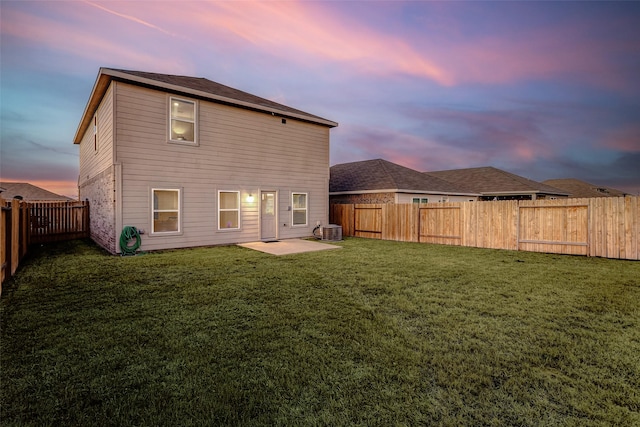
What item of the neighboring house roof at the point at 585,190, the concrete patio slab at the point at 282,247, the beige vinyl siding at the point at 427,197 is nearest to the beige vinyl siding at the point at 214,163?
the concrete patio slab at the point at 282,247

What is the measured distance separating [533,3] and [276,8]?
10.1 meters

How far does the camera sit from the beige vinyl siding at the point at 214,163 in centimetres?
932

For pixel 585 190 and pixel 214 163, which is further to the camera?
pixel 585 190

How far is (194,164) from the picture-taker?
10.5 metres

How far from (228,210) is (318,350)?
30.9 ft

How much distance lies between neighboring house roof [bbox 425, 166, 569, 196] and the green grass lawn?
62.5 feet

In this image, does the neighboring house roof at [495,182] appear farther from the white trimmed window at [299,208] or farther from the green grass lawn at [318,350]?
the green grass lawn at [318,350]

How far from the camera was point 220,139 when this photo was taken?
36.6 feet

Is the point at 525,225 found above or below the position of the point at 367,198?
below

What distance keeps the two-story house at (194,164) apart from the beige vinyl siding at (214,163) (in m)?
0.03

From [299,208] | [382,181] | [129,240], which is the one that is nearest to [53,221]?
[129,240]

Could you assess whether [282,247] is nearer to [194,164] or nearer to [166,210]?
[166,210]

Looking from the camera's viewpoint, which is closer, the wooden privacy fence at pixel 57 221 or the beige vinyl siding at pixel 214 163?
the beige vinyl siding at pixel 214 163

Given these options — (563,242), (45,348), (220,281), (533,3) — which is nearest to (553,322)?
(220,281)
